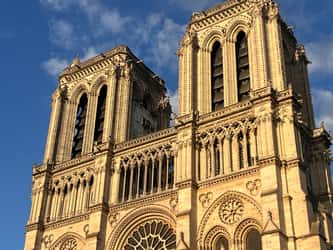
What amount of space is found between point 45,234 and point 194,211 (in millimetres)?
13360

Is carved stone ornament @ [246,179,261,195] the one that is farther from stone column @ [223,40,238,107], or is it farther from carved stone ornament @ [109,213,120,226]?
carved stone ornament @ [109,213,120,226]

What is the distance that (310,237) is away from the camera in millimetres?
28906

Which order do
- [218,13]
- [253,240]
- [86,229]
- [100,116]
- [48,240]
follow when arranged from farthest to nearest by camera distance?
1. [100,116]
2. [218,13]
3. [48,240]
4. [86,229]
5. [253,240]

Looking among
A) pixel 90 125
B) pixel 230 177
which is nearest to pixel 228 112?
pixel 230 177

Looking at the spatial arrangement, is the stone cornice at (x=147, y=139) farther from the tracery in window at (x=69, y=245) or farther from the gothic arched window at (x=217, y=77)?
the tracery in window at (x=69, y=245)

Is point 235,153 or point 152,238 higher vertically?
point 235,153

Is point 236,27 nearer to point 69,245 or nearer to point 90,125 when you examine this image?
point 90,125

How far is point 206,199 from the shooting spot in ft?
111

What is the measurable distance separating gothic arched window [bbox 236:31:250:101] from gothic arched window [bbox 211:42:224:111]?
1347mm

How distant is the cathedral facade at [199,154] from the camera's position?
3192 centimetres

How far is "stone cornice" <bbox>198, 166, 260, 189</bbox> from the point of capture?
3289cm

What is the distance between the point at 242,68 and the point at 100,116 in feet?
42.7

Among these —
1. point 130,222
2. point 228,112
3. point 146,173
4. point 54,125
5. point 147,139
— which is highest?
point 54,125

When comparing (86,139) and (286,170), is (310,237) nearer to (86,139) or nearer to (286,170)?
(286,170)
